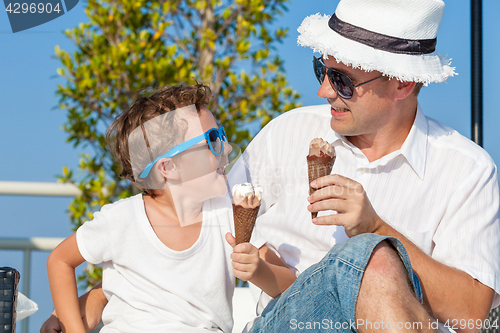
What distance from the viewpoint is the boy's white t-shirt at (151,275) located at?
62.1 inches

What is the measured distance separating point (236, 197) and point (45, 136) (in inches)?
93.5

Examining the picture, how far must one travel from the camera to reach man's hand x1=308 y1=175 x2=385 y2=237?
55.2 inches

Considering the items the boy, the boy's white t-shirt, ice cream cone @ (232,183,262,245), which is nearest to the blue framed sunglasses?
the boy

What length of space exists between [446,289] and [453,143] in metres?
0.61

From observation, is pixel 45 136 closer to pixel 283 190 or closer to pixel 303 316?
pixel 283 190

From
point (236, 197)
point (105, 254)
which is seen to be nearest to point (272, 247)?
point (236, 197)

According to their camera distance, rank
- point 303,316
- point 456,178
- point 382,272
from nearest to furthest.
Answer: point 382,272
point 303,316
point 456,178

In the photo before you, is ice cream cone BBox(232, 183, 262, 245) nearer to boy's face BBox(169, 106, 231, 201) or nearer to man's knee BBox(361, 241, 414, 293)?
boy's face BBox(169, 106, 231, 201)

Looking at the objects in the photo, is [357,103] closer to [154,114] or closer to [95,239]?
[154,114]

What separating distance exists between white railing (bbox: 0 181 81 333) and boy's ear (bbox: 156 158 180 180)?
4.78 feet

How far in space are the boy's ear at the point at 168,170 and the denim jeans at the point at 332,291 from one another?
1.91 feet

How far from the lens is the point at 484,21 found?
280cm

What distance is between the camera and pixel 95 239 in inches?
63.1

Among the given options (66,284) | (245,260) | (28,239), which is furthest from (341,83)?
(28,239)
